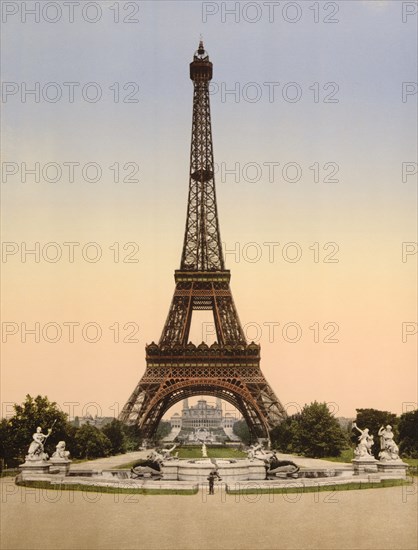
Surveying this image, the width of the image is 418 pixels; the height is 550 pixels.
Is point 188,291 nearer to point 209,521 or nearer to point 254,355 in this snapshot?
point 254,355

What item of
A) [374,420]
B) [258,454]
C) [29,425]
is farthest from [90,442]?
[374,420]

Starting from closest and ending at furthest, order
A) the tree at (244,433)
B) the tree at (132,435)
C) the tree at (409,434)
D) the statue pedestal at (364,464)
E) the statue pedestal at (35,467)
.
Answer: the statue pedestal at (35,467) < the statue pedestal at (364,464) < the tree at (409,434) < the tree at (132,435) < the tree at (244,433)

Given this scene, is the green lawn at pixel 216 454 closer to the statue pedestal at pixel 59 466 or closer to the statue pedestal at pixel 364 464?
the statue pedestal at pixel 364 464

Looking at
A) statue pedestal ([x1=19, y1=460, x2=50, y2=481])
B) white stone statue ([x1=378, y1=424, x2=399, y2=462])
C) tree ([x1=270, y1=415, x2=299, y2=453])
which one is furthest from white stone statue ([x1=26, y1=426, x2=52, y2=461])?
tree ([x1=270, y1=415, x2=299, y2=453])

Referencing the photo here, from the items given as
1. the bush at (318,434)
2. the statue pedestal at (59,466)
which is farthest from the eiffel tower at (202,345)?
the statue pedestal at (59,466)

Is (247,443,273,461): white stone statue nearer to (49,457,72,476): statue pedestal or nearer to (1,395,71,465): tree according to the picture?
(49,457,72,476): statue pedestal

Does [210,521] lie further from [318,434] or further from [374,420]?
[374,420]

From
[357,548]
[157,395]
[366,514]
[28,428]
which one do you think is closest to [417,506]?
[366,514]

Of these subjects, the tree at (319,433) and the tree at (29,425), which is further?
the tree at (319,433)
